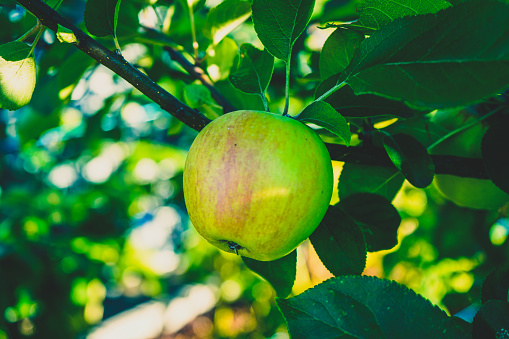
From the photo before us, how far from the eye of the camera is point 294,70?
1423mm

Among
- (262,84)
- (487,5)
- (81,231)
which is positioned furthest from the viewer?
A: (81,231)

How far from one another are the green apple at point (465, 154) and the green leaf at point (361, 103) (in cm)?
33

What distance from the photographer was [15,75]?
0.67 m

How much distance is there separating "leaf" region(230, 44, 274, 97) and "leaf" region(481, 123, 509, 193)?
440 millimetres

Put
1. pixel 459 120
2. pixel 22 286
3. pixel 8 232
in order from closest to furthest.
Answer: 1. pixel 459 120
2. pixel 22 286
3. pixel 8 232

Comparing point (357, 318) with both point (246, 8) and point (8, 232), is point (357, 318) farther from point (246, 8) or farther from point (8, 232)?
point (8, 232)

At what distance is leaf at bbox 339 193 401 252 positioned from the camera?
0.79 m

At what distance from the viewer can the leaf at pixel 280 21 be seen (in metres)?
0.62

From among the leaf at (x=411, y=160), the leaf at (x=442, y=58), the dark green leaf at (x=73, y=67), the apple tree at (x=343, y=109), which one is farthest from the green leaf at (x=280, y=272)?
the dark green leaf at (x=73, y=67)

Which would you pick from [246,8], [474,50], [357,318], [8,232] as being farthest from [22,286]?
[474,50]

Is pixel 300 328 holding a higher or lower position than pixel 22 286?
higher

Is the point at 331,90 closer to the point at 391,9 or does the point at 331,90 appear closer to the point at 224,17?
the point at 391,9

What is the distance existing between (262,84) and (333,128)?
24 cm

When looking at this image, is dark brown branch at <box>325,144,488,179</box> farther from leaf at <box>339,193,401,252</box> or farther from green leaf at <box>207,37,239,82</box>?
green leaf at <box>207,37,239,82</box>
